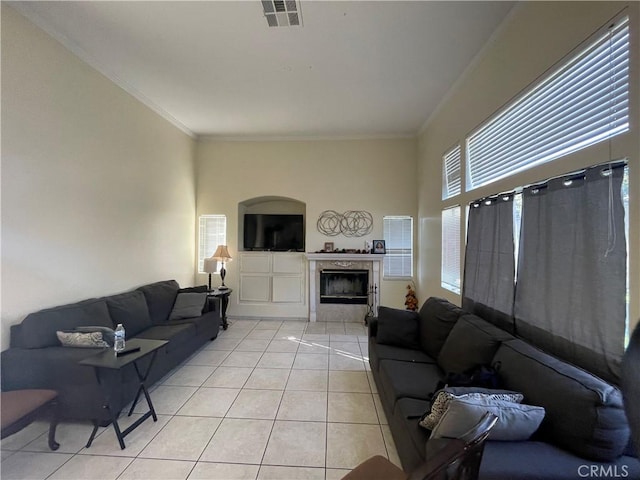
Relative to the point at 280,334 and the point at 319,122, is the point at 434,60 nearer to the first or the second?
the point at 319,122

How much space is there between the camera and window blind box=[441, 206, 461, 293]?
142 inches

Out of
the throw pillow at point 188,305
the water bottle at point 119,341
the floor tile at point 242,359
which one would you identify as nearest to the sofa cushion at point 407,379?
the floor tile at point 242,359

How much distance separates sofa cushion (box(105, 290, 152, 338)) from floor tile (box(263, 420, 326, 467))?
2.11m

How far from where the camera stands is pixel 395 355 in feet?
8.86

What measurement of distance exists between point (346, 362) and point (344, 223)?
8.93 ft

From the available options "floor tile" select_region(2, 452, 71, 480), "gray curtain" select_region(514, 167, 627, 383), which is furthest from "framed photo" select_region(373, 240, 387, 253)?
"floor tile" select_region(2, 452, 71, 480)

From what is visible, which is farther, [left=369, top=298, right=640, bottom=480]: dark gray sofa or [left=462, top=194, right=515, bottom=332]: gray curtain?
[left=462, top=194, right=515, bottom=332]: gray curtain

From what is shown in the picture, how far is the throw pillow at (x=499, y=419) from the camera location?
4.28 feet

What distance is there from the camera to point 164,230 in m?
4.54

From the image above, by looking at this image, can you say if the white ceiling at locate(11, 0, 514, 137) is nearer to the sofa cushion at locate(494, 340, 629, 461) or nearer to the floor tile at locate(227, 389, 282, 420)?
the sofa cushion at locate(494, 340, 629, 461)

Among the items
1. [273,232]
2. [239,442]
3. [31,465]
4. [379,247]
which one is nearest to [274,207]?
[273,232]

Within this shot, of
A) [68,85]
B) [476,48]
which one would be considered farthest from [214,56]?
[476,48]

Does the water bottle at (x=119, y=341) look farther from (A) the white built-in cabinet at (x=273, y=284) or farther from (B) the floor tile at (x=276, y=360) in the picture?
(A) the white built-in cabinet at (x=273, y=284)

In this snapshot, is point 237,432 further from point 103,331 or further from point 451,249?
point 451,249
